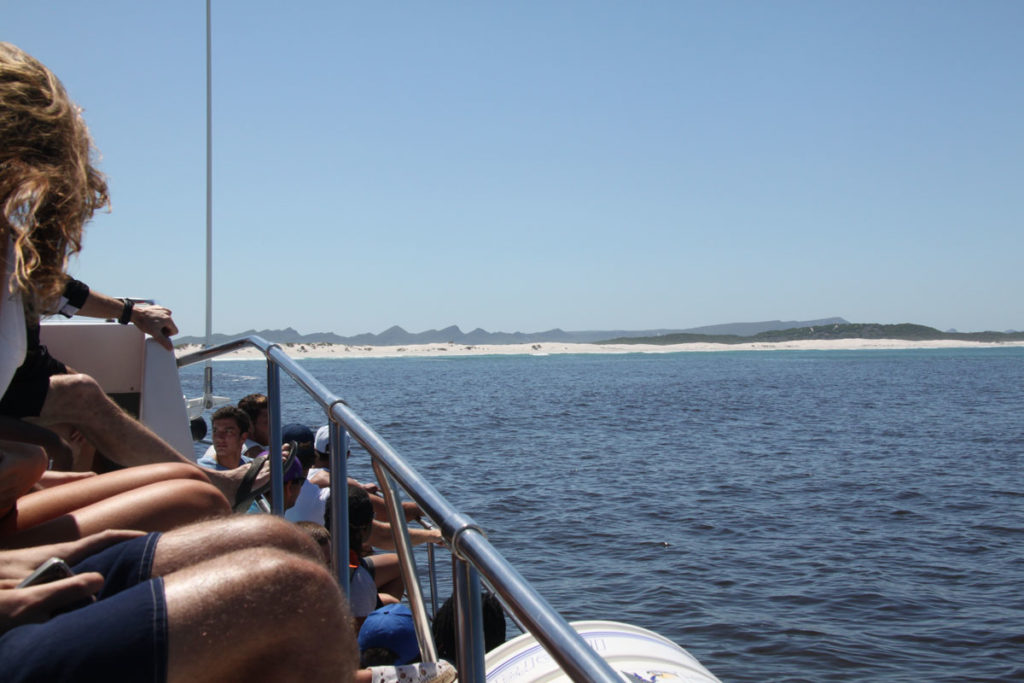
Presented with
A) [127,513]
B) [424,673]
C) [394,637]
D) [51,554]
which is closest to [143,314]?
[394,637]

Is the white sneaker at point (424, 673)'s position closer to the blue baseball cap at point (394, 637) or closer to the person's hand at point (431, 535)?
the blue baseball cap at point (394, 637)

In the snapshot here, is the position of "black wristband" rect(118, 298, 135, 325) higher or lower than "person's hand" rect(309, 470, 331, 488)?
higher

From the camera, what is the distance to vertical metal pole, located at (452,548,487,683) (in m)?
1.22

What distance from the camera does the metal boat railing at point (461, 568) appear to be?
969mm

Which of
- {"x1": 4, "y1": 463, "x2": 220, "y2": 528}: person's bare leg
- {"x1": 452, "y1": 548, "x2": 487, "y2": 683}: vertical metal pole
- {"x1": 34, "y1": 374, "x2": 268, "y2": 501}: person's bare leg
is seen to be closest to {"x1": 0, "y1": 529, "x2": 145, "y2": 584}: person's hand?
{"x1": 4, "y1": 463, "x2": 220, "y2": 528}: person's bare leg

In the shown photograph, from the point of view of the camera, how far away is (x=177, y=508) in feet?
5.80

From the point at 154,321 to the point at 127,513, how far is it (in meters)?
2.00

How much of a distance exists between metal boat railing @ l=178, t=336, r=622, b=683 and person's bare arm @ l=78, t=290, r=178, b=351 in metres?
1.38

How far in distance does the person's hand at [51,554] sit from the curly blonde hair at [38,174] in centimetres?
43

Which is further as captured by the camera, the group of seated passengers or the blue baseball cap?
the group of seated passengers

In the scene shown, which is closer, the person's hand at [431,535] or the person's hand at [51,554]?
the person's hand at [51,554]

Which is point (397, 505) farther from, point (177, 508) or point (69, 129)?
point (69, 129)

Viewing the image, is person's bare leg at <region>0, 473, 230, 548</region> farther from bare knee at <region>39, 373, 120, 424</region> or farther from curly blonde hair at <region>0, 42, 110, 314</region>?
bare knee at <region>39, 373, 120, 424</region>

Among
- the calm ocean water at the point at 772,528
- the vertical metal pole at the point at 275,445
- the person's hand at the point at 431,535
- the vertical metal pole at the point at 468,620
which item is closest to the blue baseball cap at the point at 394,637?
the vertical metal pole at the point at 275,445
